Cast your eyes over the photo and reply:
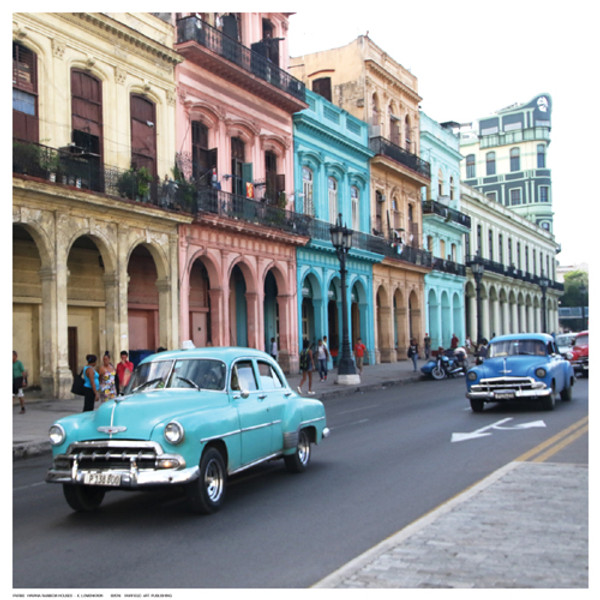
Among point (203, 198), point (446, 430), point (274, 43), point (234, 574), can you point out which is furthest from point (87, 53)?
point (234, 574)

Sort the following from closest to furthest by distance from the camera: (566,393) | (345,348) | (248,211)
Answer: (566,393), (345,348), (248,211)

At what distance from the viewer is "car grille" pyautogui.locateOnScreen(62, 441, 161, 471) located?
22.1ft

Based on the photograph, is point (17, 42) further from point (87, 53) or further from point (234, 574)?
point (234, 574)

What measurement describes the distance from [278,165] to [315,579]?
85.6 feet

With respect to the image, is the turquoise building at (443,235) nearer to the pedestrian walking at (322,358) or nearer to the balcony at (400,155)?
the balcony at (400,155)

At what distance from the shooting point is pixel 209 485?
724cm

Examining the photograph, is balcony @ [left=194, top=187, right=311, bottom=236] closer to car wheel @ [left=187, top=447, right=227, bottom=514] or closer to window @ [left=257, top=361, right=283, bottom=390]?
window @ [left=257, top=361, right=283, bottom=390]

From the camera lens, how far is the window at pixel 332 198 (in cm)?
3397

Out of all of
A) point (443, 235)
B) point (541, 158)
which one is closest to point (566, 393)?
point (443, 235)

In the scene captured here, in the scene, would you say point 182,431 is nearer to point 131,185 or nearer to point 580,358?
point 131,185

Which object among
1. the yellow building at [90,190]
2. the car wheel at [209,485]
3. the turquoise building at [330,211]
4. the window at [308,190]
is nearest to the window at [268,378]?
the car wheel at [209,485]

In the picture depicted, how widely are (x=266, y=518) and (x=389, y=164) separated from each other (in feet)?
111

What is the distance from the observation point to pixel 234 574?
5230mm

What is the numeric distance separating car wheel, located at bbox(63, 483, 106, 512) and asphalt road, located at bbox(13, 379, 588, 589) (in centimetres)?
11
